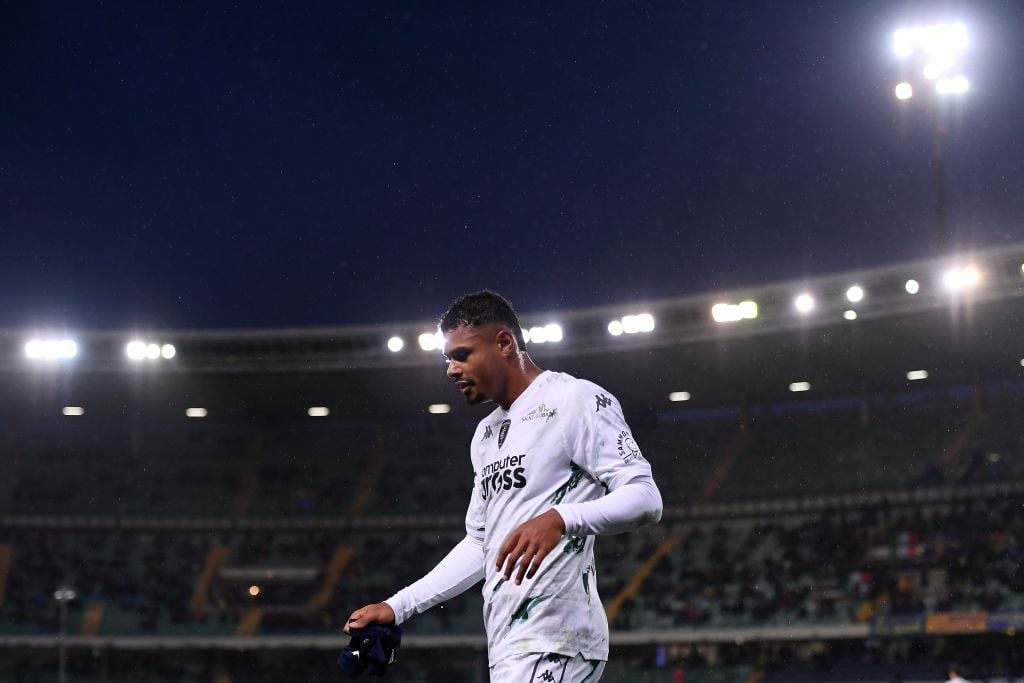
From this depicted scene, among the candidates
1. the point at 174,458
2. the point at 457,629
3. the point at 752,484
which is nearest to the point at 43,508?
the point at 174,458

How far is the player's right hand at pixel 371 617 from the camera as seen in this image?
4.72 metres

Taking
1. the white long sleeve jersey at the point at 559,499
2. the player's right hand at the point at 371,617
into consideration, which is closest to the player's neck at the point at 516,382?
the white long sleeve jersey at the point at 559,499

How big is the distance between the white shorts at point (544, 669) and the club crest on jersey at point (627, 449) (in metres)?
0.77

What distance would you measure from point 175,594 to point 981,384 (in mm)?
29193

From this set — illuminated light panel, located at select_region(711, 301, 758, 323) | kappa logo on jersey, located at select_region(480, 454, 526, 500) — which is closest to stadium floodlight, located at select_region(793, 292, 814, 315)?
illuminated light panel, located at select_region(711, 301, 758, 323)

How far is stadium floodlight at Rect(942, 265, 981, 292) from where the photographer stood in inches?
1249

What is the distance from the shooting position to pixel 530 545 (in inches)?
157

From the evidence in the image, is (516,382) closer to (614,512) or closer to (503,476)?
(503,476)

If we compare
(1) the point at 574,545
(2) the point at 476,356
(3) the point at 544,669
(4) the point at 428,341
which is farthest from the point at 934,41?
(3) the point at 544,669

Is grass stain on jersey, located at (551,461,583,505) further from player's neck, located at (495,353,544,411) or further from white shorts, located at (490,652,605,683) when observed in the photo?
white shorts, located at (490,652,605,683)

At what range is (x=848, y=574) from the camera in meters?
35.6

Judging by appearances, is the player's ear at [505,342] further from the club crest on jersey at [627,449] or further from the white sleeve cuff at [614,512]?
the white sleeve cuff at [614,512]

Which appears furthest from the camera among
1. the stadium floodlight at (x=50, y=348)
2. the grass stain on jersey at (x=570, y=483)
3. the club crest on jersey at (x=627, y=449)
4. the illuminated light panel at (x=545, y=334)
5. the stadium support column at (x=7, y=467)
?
the stadium support column at (x=7, y=467)

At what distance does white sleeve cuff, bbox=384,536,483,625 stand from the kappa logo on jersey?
283mm
